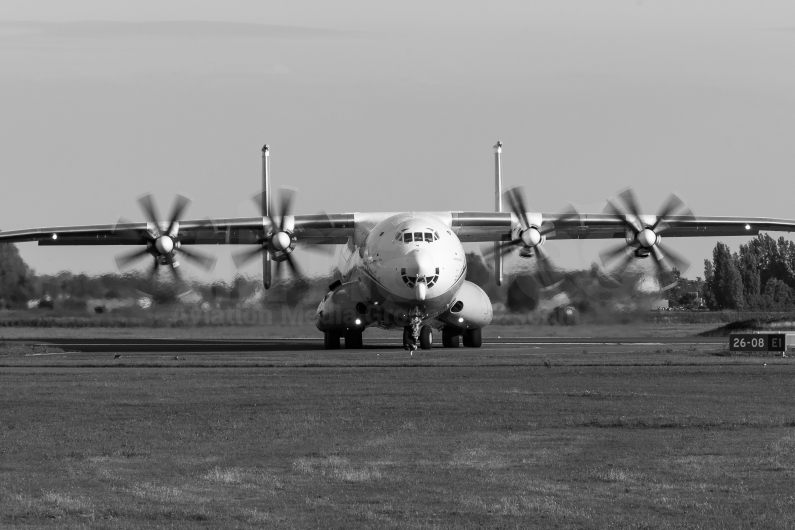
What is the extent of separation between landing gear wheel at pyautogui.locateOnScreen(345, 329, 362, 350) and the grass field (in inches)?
537

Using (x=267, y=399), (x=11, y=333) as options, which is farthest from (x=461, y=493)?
(x=11, y=333)

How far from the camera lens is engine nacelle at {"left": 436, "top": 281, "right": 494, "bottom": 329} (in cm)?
3641

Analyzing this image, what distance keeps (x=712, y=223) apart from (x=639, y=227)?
13.4ft

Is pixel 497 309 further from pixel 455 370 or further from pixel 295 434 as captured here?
pixel 295 434

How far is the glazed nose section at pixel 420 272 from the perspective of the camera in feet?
107

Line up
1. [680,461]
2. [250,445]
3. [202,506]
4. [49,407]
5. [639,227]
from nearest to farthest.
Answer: [202,506] → [680,461] → [250,445] → [49,407] → [639,227]

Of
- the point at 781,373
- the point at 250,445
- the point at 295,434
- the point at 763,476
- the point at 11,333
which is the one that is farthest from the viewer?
the point at 11,333

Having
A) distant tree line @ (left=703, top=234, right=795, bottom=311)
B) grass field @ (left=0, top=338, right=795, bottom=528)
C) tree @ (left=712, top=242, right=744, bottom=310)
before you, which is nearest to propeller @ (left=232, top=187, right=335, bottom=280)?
grass field @ (left=0, top=338, right=795, bottom=528)

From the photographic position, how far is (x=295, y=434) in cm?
1480

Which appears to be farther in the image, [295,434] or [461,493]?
[295,434]

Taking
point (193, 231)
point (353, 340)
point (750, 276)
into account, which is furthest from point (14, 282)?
point (750, 276)

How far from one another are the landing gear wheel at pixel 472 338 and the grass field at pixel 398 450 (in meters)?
14.3

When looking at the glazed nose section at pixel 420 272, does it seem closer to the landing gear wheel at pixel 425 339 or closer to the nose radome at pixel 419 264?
the nose radome at pixel 419 264

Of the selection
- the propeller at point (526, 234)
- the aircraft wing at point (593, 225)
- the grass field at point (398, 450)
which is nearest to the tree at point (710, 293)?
the aircraft wing at point (593, 225)
